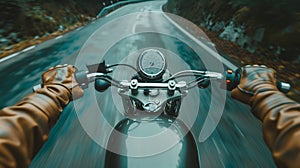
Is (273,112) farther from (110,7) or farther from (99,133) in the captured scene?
(110,7)

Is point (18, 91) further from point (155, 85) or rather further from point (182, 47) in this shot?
point (182, 47)

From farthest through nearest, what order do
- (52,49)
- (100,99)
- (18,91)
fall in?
(52,49), (18,91), (100,99)

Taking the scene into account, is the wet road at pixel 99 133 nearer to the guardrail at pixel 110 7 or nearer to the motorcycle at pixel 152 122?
the motorcycle at pixel 152 122

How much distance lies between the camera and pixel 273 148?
1.06 meters

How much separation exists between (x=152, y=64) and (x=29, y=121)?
2.87ft

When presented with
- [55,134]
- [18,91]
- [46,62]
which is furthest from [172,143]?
[46,62]

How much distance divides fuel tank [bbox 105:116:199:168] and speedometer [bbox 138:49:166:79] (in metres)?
0.35

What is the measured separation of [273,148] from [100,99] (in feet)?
9.84

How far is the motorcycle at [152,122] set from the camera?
116 centimetres

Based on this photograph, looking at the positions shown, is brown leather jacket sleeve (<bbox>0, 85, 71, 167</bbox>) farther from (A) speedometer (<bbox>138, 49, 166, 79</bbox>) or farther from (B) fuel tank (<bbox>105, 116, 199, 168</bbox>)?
(A) speedometer (<bbox>138, 49, 166, 79</bbox>)

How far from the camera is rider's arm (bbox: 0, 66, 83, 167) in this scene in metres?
0.96

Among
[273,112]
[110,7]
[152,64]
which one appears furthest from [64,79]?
[110,7]

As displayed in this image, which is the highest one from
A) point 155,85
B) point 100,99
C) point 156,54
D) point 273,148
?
point 156,54

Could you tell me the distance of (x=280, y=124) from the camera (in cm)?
108
